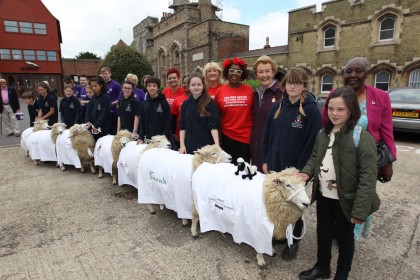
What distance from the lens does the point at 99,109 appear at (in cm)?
601

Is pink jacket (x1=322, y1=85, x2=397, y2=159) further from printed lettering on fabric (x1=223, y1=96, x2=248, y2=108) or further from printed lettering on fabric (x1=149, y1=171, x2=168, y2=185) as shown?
printed lettering on fabric (x1=149, y1=171, x2=168, y2=185)

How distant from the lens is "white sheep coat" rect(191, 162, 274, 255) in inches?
104

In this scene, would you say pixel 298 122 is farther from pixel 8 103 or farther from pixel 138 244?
pixel 8 103

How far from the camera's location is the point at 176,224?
3.81 metres

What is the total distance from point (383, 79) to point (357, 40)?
3161 mm

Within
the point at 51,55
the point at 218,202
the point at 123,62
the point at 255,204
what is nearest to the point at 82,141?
the point at 218,202

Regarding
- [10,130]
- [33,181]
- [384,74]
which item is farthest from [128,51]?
[33,181]

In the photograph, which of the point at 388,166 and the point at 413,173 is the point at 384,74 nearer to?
the point at 413,173

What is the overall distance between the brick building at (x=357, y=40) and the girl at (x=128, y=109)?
55.1 ft

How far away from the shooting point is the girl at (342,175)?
213 centimetres

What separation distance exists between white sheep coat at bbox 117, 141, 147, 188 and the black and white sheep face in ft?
8.86

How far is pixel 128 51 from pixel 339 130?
3012 cm

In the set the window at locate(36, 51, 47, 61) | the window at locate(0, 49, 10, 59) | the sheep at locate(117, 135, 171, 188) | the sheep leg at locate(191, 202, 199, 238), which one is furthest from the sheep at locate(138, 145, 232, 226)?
the window at locate(0, 49, 10, 59)

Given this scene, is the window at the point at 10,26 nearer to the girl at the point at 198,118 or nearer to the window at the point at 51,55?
the window at the point at 51,55
